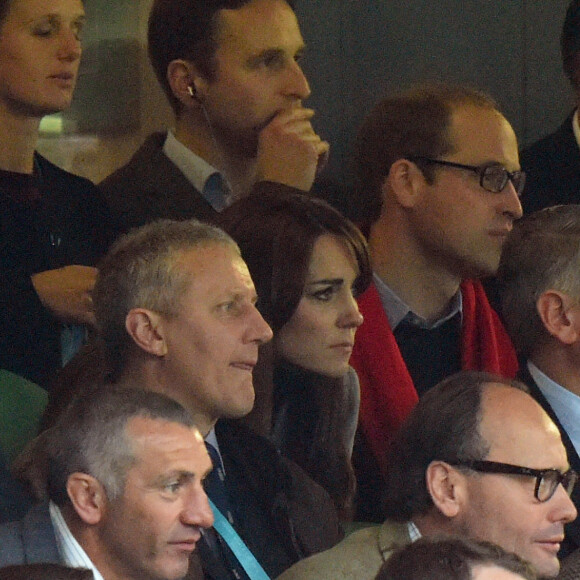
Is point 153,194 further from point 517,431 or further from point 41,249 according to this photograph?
point 517,431

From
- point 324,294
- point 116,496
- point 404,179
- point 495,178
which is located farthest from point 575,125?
point 116,496

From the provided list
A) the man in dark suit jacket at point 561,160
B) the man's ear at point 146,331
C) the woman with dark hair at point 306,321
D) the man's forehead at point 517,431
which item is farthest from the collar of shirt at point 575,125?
the man's ear at point 146,331

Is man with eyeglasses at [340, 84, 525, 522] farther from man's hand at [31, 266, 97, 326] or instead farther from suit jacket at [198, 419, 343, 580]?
man's hand at [31, 266, 97, 326]

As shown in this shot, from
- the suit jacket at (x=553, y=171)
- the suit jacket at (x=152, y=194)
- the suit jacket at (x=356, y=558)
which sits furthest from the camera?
the suit jacket at (x=553, y=171)

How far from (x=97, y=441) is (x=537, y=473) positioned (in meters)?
0.95

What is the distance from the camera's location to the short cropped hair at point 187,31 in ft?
14.6

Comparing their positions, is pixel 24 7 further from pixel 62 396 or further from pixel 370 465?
pixel 370 465

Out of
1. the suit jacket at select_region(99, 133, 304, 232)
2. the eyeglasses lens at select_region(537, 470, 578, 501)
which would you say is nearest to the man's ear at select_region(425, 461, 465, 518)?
the eyeglasses lens at select_region(537, 470, 578, 501)

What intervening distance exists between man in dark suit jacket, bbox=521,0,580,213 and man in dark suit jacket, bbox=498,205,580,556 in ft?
1.96

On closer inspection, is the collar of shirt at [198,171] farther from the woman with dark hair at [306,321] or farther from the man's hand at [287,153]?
the woman with dark hair at [306,321]

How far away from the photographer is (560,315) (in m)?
4.18

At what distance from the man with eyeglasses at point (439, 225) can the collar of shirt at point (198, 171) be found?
0.41 m

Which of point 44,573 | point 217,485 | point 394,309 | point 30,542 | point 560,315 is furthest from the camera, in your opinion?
point 394,309

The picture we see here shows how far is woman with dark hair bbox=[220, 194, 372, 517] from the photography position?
3.95m
